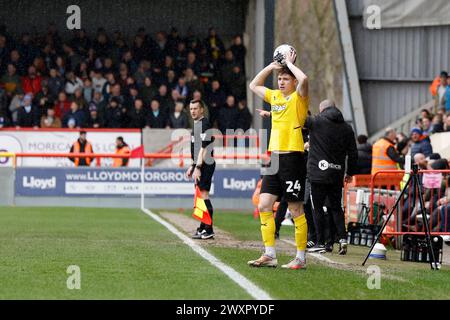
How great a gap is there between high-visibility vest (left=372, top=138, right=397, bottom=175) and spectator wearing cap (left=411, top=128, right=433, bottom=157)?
3.42ft

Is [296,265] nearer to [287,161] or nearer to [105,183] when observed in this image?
[287,161]

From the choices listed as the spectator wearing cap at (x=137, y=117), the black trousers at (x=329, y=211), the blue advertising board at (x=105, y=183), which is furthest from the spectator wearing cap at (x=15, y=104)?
the black trousers at (x=329, y=211)

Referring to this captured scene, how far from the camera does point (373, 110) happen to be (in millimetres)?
31094

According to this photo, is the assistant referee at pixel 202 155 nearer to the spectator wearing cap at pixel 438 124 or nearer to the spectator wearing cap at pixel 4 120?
the spectator wearing cap at pixel 438 124

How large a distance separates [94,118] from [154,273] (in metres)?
20.8

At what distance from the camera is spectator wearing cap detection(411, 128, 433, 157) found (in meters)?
21.6

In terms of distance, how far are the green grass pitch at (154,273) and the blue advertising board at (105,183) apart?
8.93 metres

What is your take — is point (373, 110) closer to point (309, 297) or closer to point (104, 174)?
point (104, 174)

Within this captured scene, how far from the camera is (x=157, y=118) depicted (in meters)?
30.7

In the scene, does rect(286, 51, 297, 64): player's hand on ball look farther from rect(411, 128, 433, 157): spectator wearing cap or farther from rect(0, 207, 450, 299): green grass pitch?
rect(411, 128, 433, 157): spectator wearing cap

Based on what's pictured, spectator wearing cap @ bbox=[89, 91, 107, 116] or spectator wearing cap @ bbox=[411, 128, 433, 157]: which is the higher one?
spectator wearing cap @ bbox=[89, 91, 107, 116]

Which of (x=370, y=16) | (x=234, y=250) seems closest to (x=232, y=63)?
(x=370, y=16)

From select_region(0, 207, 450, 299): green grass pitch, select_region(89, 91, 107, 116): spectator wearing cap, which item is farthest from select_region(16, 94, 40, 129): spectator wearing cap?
select_region(0, 207, 450, 299): green grass pitch

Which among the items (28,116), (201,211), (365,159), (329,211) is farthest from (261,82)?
(28,116)
